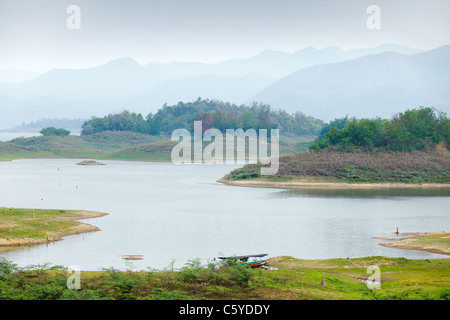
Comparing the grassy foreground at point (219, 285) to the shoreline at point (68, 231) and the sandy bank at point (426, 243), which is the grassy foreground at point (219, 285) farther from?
the shoreline at point (68, 231)

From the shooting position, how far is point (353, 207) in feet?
235

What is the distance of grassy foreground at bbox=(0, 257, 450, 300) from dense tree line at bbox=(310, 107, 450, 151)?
8318 centimetres

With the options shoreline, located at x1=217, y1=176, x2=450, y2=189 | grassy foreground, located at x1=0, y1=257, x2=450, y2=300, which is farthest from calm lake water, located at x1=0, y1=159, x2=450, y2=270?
grassy foreground, located at x1=0, y1=257, x2=450, y2=300

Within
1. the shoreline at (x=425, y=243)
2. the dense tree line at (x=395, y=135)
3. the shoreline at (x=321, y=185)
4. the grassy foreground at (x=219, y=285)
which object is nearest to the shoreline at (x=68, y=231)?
the grassy foreground at (x=219, y=285)

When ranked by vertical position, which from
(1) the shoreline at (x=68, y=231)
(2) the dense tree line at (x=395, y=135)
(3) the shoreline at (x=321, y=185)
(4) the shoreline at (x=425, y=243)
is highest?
(2) the dense tree line at (x=395, y=135)

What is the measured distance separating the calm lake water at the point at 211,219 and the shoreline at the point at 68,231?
1052mm

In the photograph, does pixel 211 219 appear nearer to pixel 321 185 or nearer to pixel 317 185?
pixel 317 185

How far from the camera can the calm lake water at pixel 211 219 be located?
43125 mm

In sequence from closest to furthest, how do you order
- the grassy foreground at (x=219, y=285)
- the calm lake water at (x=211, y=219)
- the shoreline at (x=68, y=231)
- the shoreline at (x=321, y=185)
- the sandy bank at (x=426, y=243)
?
1. the grassy foreground at (x=219, y=285)
2. the calm lake water at (x=211, y=219)
3. the sandy bank at (x=426, y=243)
4. the shoreline at (x=68, y=231)
5. the shoreline at (x=321, y=185)

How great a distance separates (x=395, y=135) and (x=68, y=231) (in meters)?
78.8

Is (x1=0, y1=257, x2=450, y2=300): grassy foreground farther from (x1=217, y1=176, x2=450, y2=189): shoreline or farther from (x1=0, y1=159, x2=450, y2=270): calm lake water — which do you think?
(x1=217, y1=176, x2=450, y2=189): shoreline
